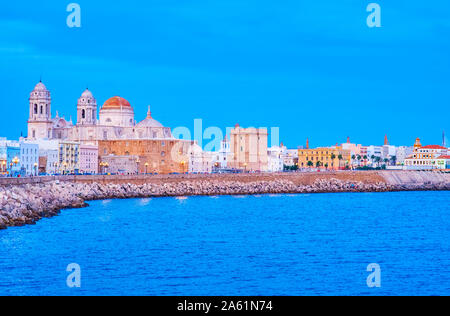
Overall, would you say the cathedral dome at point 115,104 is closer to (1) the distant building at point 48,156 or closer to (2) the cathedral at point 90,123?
(2) the cathedral at point 90,123

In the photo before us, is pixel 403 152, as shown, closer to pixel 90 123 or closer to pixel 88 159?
pixel 90 123

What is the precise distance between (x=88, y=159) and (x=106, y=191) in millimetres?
29423

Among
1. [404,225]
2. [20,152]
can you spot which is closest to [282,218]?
[404,225]

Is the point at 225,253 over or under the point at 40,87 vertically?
under

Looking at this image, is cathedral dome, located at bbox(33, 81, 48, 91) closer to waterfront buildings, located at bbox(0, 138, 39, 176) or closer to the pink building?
the pink building

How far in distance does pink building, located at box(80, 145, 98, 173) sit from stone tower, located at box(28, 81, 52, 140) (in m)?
4.94

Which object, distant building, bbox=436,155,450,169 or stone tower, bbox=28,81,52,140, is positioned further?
distant building, bbox=436,155,450,169

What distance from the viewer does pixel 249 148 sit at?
10300 centimetres

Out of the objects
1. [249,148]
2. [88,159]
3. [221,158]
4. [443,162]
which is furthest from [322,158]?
[88,159]

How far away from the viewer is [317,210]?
49094 mm

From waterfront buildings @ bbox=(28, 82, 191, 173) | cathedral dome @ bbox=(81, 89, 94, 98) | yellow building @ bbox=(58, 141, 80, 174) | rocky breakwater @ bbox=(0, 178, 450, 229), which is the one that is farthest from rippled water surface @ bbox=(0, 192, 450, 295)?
cathedral dome @ bbox=(81, 89, 94, 98)

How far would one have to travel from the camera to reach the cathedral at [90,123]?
88.0m

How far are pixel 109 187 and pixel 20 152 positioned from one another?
15072 mm

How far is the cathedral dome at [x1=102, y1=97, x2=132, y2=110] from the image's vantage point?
309ft
